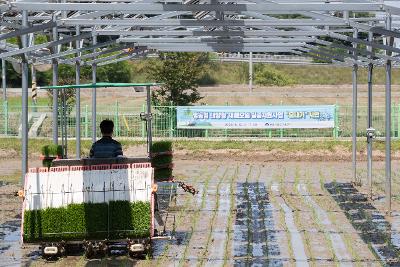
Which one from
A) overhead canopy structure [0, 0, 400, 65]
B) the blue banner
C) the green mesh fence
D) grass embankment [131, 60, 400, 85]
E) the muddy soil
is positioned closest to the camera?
overhead canopy structure [0, 0, 400, 65]

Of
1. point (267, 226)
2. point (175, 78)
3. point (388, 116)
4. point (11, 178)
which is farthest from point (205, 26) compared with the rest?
point (175, 78)

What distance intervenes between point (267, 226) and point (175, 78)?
1980 cm

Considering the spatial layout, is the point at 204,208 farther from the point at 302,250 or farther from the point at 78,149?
the point at 302,250

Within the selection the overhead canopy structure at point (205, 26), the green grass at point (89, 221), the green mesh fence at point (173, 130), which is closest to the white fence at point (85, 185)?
the green grass at point (89, 221)

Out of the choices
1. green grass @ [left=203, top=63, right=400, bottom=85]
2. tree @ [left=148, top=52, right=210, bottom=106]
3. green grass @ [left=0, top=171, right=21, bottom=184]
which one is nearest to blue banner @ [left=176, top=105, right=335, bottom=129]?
tree @ [left=148, top=52, right=210, bottom=106]

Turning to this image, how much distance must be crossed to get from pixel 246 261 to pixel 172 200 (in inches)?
245

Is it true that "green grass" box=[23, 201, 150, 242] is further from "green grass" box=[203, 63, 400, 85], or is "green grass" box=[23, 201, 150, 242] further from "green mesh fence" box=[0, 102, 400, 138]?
"green grass" box=[203, 63, 400, 85]

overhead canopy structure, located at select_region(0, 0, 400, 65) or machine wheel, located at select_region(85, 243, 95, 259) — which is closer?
overhead canopy structure, located at select_region(0, 0, 400, 65)

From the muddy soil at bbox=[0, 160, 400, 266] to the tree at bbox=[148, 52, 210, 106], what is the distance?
37.5 feet

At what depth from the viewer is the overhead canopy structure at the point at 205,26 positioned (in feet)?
36.8

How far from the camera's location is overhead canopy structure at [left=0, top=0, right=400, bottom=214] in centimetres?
1121

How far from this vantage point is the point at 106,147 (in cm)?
1292

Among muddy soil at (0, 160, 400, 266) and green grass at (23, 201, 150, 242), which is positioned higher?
green grass at (23, 201, 150, 242)

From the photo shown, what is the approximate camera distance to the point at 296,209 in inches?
678
